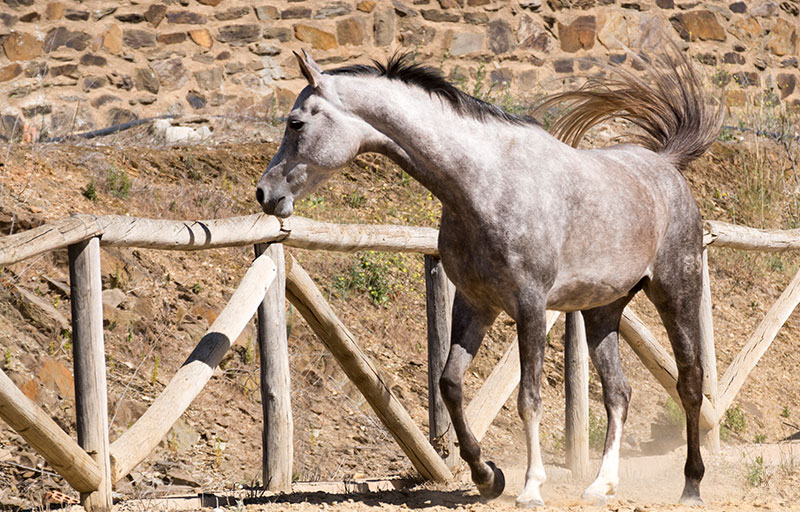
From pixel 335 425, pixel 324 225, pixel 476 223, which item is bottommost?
pixel 335 425

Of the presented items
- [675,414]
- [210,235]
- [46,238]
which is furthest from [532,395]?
[675,414]

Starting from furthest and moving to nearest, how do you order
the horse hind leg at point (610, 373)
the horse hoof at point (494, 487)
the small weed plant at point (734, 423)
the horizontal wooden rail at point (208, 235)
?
the small weed plant at point (734, 423)
the horse hind leg at point (610, 373)
the horse hoof at point (494, 487)
the horizontal wooden rail at point (208, 235)

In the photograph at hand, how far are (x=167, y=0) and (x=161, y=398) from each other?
6.54 metres

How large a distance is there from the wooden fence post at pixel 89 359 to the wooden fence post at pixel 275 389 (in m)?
0.99

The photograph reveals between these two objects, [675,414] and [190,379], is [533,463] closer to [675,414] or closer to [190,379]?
[190,379]

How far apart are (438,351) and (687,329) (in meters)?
1.29

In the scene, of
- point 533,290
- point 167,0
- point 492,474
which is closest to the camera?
point 533,290

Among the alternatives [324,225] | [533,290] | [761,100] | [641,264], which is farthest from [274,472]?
[761,100]

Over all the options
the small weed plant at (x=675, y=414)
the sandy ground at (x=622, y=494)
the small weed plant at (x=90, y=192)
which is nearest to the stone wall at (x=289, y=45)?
the small weed plant at (x=90, y=192)

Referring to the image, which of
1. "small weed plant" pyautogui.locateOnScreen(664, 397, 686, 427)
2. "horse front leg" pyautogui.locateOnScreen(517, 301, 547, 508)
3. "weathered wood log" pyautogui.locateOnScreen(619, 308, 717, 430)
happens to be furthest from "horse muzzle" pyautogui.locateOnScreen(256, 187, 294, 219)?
"small weed plant" pyautogui.locateOnScreen(664, 397, 686, 427)

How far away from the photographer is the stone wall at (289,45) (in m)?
9.19

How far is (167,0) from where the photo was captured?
31.2 feet

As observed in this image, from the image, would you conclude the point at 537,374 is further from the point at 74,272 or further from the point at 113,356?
the point at 113,356

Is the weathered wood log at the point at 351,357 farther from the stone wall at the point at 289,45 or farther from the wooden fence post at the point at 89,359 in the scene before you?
the stone wall at the point at 289,45
